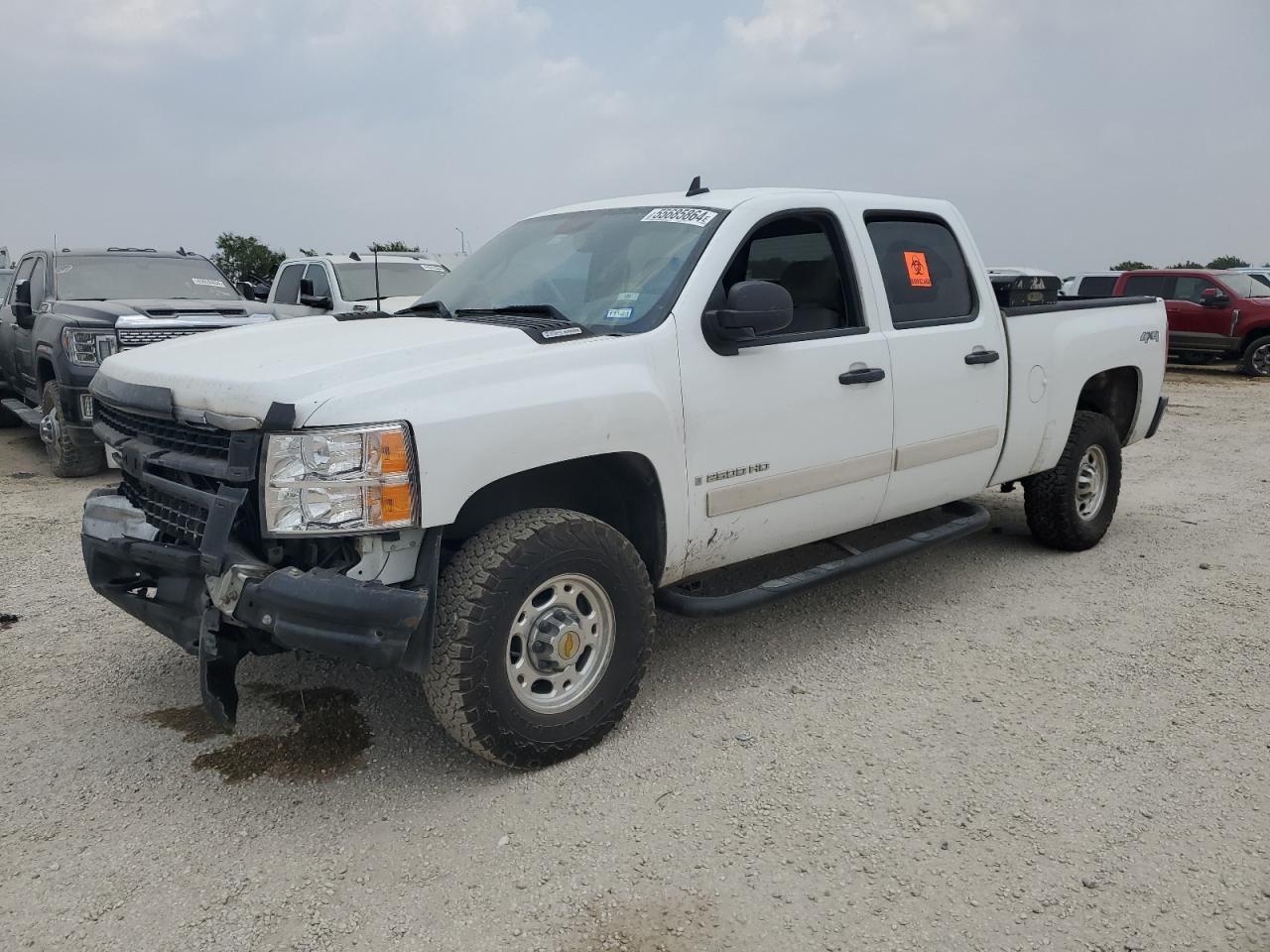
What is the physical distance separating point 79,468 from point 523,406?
6.36 meters

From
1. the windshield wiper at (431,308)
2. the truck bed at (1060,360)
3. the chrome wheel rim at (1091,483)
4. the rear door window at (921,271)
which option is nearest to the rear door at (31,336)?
the windshield wiper at (431,308)

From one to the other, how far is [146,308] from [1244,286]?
16.5 m

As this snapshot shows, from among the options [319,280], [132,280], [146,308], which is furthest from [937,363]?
[319,280]

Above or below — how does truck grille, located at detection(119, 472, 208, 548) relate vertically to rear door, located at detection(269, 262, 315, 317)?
below

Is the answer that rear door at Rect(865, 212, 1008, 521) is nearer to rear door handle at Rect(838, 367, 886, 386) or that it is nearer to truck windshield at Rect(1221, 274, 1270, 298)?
rear door handle at Rect(838, 367, 886, 386)

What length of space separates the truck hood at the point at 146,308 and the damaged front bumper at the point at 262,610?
4949 millimetres

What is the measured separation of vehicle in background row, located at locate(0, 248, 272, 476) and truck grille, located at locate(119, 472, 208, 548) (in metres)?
4.04

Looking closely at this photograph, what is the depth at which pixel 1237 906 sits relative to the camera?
8.75 feet

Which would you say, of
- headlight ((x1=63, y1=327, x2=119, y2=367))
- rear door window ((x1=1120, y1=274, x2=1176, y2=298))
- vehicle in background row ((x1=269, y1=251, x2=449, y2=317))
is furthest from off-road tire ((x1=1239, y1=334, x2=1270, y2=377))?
headlight ((x1=63, y1=327, x2=119, y2=367))

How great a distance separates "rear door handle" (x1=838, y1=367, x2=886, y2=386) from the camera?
4078 millimetres

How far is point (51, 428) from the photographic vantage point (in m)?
8.04

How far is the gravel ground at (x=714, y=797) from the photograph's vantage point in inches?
103

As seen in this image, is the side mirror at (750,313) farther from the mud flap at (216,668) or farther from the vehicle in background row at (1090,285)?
the vehicle in background row at (1090,285)

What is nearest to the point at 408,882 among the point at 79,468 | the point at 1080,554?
the point at 1080,554
